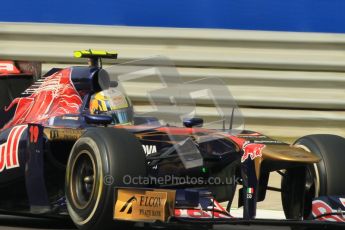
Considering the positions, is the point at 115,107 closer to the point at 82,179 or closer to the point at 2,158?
the point at 82,179

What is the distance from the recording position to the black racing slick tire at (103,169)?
17.4 feet

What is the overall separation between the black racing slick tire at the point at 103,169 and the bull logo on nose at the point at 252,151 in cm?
68

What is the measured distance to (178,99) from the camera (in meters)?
5.91

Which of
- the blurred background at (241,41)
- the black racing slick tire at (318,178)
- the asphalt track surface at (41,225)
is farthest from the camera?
the blurred background at (241,41)

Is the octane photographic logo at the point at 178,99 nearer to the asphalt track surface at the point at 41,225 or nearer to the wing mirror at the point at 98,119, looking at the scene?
the wing mirror at the point at 98,119

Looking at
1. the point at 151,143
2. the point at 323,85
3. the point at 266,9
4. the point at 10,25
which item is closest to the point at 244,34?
the point at 266,9

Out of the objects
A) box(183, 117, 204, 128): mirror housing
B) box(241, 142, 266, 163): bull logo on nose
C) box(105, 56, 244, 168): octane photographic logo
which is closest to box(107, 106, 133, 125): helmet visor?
box(105, 56, 244, 168): octane photographic logo

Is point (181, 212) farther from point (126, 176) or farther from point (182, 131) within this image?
point (182, 131)

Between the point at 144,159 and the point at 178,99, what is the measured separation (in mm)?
657

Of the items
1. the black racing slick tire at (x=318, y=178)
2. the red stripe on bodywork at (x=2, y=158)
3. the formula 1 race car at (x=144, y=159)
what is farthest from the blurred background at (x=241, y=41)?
the black racing slick tire at (x=318, y=178)

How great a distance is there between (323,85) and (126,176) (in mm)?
4706

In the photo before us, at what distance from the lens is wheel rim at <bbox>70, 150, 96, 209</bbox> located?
5.66 metres

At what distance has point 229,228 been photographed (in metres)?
6.95

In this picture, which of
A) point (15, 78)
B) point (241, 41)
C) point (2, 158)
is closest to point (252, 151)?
point (2, 158)
